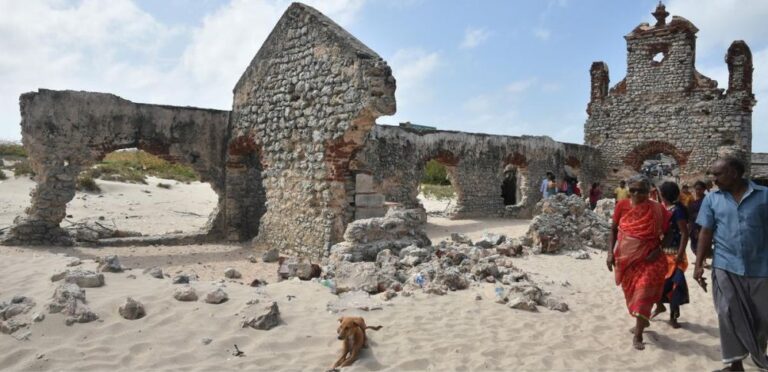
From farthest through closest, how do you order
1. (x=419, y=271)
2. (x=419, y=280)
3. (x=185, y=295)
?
1. (x=419, y=271)
2. (x=419, y=280)
3. (x=185, y=295)

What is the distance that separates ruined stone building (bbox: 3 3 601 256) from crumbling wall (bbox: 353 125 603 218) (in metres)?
3.61

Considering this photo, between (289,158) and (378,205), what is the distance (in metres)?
1.85

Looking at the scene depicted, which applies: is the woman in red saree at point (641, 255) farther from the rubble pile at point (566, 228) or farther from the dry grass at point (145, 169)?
the dry grass at point (145, 169)

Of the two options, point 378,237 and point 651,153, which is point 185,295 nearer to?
point 378,237

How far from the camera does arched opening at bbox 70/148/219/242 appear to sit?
11367 mm

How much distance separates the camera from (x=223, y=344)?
4.10 metres

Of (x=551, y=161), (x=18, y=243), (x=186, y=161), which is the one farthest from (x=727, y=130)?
(x=18, y=243)

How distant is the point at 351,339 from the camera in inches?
159

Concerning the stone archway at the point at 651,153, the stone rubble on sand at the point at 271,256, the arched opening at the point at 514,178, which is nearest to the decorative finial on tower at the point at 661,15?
the stone archway at the point at 651,153

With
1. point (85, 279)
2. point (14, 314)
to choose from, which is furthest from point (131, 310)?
point (85, 279)

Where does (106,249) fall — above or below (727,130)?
below

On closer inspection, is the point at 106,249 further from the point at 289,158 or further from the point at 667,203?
the point at 667,203

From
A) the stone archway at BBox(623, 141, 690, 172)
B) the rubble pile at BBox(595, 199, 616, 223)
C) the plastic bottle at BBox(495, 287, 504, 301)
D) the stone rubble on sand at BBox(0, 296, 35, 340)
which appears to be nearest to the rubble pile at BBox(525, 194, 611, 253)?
the rubble pile at BBox(595, 199, 616, 223)

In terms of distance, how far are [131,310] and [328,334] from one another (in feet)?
5.62
